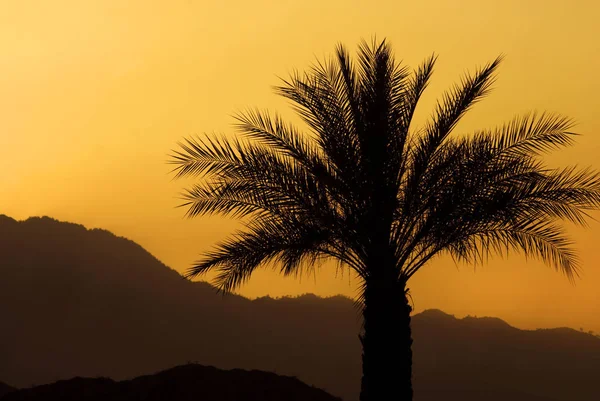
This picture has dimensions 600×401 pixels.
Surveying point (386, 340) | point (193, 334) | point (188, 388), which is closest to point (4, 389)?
point (188, 388)

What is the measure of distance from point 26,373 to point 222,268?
8265 cm

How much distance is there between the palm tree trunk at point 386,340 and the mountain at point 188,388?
16.7ft

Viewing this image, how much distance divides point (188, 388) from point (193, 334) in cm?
8830

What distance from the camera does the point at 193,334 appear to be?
107875 mm

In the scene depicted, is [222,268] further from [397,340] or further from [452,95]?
[452,95]

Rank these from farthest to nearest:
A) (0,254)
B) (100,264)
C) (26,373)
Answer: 1. (100,264)
2. (0,254)
3. (26,373)

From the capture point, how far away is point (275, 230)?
16.1 meters

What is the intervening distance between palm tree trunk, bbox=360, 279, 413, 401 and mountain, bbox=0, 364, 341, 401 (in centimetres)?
508

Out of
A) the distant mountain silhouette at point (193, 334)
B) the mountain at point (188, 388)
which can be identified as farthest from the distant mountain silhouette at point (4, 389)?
the distant mountain silhouette at point (193, 334)

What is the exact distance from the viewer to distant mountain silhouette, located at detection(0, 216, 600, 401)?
325ft

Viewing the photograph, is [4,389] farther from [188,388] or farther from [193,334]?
[193,334]

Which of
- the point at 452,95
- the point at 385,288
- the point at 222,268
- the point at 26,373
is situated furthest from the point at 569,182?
the point at 26,373

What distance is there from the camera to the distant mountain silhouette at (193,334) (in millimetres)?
99062

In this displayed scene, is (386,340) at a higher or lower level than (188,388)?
higher
